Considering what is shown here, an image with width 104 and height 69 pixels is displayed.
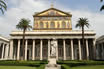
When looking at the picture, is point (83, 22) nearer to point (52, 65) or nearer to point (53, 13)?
point (53, 13)

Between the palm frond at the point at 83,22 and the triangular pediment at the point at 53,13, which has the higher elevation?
the triangular pediment at the point at 53,13

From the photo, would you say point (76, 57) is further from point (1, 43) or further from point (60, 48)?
point (1, 43)

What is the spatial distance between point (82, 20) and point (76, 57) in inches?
668

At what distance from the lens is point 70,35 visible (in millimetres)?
47688

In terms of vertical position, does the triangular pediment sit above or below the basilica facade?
above

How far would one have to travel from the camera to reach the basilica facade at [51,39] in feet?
155

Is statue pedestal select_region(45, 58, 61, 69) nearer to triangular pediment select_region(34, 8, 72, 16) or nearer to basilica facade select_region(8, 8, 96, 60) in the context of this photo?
basilica facade select_region(8, 8, 96, 60)

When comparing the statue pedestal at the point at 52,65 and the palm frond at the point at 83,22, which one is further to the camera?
the palm frond at the point at 83,22

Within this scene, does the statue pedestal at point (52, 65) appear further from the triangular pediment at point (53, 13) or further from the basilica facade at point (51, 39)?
the triangular pediment at point (53, 13)

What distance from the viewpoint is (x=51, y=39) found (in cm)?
4741

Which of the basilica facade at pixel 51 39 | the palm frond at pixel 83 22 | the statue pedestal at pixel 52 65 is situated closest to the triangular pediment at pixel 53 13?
the basilica facade at pixel 51 39

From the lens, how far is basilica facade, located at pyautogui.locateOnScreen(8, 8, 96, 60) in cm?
4731

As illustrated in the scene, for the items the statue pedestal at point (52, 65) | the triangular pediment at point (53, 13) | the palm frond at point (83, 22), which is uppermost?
the triangular pediment at point (53, 13)

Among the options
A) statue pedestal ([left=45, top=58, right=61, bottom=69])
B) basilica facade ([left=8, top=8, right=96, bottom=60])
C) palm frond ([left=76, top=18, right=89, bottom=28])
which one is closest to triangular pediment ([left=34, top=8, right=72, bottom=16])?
basilica facade ([left=8, top=8, right=96, bottom=60])
